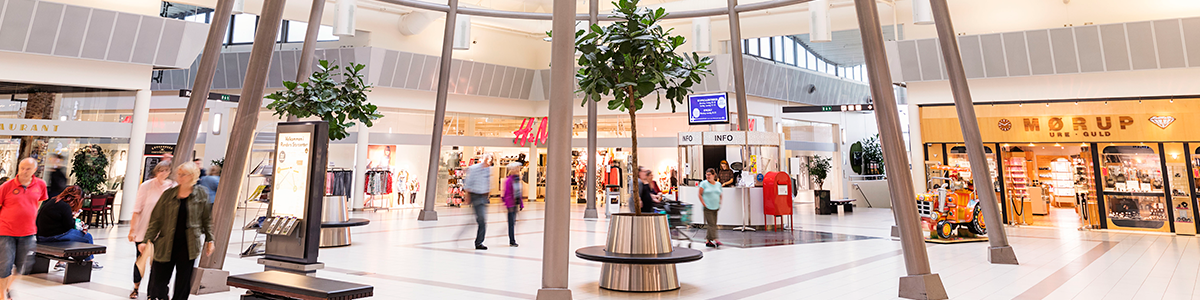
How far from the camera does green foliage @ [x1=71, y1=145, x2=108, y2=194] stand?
11.7m

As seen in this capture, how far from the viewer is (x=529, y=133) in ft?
65.5

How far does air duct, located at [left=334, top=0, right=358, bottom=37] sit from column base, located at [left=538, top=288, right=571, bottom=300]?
879cm

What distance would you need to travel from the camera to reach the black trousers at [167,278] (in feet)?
12.7

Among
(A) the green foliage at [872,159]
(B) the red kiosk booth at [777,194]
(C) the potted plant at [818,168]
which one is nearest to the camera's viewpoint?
(B) the red kiosk booth at [777,194]

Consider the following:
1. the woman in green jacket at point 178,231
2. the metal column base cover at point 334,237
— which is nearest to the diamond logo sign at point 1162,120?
the metal column base cover at point 334,237

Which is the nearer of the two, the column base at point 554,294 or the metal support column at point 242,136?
the column base at point 554,294

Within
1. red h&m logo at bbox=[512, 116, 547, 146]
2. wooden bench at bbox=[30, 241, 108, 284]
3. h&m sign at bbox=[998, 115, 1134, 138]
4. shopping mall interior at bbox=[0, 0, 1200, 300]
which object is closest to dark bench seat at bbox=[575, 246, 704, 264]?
shopping mall interior at bbox=[0, 0, 1200, 300]

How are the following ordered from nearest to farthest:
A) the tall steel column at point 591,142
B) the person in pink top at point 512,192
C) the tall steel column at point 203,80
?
the tall steel column at point 203,80 → the person in pink top at point 512,192 → the tall steel column at point 591,142

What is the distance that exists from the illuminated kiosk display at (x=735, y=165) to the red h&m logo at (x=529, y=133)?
7.41m

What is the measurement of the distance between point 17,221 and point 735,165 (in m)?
12.0

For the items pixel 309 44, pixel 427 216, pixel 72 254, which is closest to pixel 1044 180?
pixel 427 216

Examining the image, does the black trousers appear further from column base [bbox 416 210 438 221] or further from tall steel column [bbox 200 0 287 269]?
column base [bbox 416 210 438 221]

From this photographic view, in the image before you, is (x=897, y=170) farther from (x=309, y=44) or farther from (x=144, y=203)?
(x=309, y=44)

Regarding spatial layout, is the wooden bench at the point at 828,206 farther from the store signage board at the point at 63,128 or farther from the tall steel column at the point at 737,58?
the store signage board at the point at 63,128
